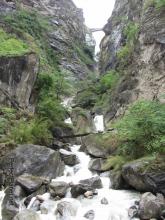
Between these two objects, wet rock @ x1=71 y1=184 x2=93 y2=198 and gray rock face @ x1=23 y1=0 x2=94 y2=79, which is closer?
wet rock @ x1=71 y1=184 x2=93 y2=198

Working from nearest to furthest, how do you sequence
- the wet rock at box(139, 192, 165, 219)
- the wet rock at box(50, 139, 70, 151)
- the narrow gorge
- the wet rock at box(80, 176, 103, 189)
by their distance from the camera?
the wet rock at box(139, 192, 165, 219) < the narrow gorge < the wet rock at box(80, 176, 103, 189) < the wet rock at box(50, 139, 70, 151)

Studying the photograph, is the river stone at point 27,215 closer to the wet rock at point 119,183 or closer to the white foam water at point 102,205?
the white foam water at point 102,205

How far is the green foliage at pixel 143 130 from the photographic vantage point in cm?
1795

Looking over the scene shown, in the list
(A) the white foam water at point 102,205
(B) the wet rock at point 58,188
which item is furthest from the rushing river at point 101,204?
(B) the wet rock at point 58,188

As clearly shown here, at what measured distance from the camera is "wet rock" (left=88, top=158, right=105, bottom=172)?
20953mm

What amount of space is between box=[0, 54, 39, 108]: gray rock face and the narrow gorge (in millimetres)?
74

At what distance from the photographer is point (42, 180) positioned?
18141 millimetres

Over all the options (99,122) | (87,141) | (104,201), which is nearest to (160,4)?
(99,122)

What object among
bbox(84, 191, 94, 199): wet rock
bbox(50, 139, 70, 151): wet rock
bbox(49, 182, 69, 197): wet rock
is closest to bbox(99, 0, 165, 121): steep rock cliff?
bbox(50, 139, 70, 151): wet rock

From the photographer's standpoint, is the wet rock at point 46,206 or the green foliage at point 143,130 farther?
the green foliage at point 143,130

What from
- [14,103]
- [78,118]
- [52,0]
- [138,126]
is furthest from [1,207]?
[52,0]

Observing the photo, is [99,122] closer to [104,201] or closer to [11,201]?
[104,201]

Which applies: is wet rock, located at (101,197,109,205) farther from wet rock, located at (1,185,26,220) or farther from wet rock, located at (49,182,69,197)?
wet rock, located at (1,185,26,220)

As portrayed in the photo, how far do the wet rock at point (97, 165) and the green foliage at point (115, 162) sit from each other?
31 cm
